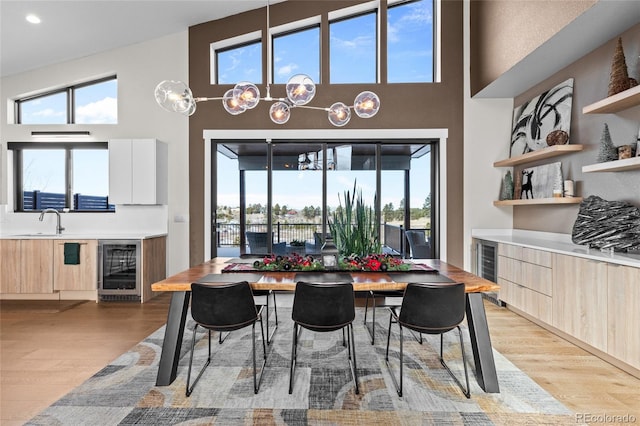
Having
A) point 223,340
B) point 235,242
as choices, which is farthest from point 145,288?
point 223,340

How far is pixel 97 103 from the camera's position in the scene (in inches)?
194

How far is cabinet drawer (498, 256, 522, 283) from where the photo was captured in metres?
3.61

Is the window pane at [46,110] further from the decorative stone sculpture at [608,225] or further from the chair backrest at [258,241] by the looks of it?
the decorative stone sculpture at [608,225]

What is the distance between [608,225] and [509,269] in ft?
3.78

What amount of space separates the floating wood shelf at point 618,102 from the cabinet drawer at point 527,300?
6.00ft

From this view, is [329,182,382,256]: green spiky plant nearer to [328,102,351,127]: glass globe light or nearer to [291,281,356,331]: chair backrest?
[328,102,351,127]: glass globe light

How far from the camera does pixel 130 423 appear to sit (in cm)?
185

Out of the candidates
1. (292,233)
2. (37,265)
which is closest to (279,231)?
(292,233)

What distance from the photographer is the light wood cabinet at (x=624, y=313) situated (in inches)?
90.0

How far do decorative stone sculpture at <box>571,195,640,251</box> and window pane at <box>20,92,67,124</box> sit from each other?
692cm

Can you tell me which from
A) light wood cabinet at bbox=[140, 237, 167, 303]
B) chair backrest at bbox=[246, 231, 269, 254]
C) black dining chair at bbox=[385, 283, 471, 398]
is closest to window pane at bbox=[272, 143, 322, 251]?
chair backrest at bbox=[246, 231, 269, 254]

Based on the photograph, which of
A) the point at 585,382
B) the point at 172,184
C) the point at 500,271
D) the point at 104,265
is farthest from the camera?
the point at 172,184

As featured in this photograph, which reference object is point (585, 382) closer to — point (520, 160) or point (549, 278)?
point (549, 278)

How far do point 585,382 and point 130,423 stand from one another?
309cm
